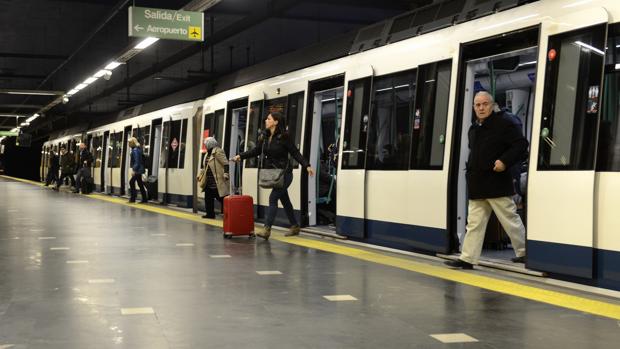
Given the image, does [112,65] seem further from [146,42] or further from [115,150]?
[115,150]

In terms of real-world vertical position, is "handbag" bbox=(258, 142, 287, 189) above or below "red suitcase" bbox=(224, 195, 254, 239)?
above

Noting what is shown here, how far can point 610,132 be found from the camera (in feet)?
18.4

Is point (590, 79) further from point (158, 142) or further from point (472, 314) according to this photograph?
point (158, 142)

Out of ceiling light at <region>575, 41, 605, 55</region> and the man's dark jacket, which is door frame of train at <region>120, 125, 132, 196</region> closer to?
the man's dark jacket

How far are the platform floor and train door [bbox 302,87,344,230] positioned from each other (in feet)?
6.32

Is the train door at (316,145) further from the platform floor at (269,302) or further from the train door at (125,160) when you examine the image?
the train door at (125,160)

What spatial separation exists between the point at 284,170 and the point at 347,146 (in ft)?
2.99

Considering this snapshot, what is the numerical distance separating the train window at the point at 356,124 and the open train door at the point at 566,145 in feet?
10.1

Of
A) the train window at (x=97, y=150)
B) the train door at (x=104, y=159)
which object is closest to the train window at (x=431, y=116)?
the train door at (x=104, y=159)

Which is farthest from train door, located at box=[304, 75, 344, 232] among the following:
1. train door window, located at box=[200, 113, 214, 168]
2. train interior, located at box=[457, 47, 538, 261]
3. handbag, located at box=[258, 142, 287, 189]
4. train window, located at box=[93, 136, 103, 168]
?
train window, located at box=[93, 136, 103, 168]

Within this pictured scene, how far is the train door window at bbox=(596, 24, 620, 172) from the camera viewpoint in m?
5.54

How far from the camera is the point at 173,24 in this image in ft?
47.0

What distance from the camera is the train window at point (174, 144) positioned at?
17.2m

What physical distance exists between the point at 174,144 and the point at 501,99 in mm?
10542
